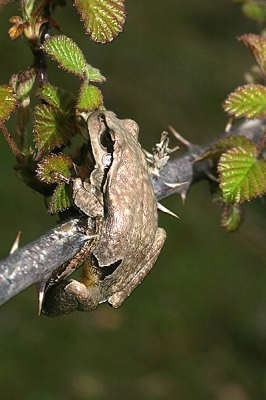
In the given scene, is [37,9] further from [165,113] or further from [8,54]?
[8,54]

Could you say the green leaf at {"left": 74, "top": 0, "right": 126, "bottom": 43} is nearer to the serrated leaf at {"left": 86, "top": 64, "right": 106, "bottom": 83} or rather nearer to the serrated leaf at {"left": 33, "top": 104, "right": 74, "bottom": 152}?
the serrated leaf at {"left": 86, "top": 64, "right": 106, "bottom": 83}

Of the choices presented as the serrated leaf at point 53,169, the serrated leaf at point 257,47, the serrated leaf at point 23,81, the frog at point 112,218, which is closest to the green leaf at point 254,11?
the serrated leaf at point 257,47

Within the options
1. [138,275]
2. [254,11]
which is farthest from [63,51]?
[254,11]

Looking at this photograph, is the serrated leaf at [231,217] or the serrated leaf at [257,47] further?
the serrated leaf at [231,217]

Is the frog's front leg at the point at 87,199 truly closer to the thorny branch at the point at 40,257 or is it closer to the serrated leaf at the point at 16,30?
the thorny branch at the point at 40,257

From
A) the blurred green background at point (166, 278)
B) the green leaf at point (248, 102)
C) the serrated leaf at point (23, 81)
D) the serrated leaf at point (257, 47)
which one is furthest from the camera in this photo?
the blurred green background at point (166, 278)

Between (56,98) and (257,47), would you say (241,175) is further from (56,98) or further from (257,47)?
(56,98)

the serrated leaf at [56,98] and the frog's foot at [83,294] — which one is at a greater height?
the serrated leaf at [56,98]
